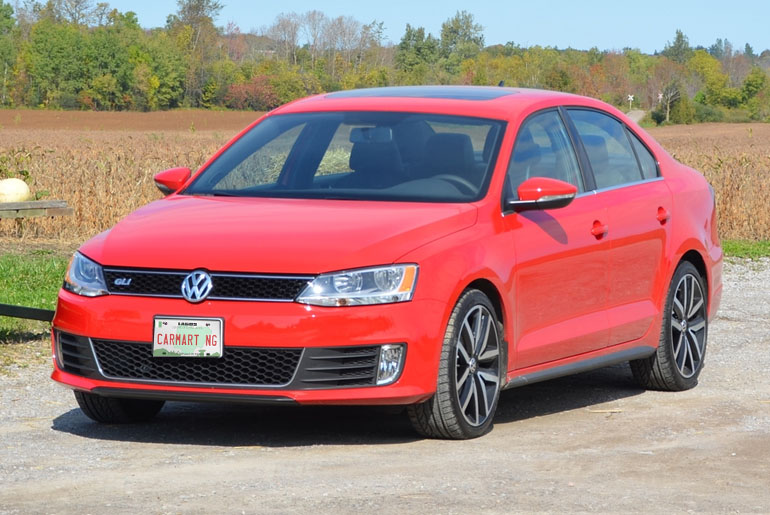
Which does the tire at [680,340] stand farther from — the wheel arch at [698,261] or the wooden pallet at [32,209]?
the wooden pallet at [32,209]

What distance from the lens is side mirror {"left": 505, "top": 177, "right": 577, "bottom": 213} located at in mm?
6945

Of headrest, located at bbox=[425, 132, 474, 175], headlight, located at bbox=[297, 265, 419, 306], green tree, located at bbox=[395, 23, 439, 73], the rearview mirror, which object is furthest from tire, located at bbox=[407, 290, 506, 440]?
green tree, located at bbox=[395, 23, 439, 73]

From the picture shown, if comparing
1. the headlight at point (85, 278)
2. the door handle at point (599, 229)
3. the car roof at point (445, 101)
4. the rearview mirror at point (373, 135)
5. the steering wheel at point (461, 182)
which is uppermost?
the car roof at point (445, 101)

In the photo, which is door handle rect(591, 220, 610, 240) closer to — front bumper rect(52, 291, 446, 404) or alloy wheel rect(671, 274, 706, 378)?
alloy wheel rect(671, 274, 706, 378)

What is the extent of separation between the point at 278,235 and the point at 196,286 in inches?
17.2

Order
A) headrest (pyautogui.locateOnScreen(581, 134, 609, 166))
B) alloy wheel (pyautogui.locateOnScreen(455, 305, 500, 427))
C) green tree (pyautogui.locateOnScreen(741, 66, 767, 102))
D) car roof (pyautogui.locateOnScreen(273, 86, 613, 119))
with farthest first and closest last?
green tree (pyautogui.locateOnScreen(741, 66, 767, 102)) → headrest (pyautogui.locateOnScreen(581, 134, 609, 166)) → car roof (pyautogui.locateOnScreen(273, 86, 613, 119)) → alloy wheel (pyautogui.locateOnScreen(455, 305, 500, 427))

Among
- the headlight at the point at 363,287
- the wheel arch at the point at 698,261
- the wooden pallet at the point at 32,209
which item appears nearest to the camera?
the headlight at the point at 363,287

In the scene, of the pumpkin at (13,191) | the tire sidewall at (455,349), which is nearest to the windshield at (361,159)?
the tire sidewall at (455,349)

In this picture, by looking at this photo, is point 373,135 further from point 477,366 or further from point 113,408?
point 113,408

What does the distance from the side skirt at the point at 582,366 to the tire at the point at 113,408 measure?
1768 mm

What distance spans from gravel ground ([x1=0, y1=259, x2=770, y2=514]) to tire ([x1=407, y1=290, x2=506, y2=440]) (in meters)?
0.12

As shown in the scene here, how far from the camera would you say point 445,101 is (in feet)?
25.2

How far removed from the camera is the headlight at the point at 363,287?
6.07 metres

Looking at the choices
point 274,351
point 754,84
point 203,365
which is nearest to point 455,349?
point 274,351
